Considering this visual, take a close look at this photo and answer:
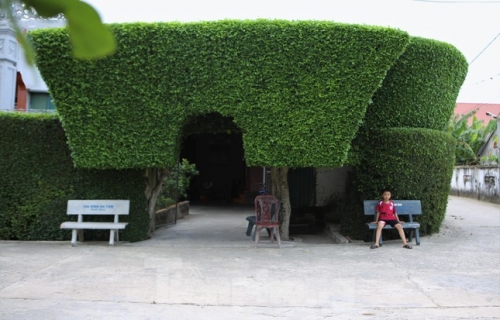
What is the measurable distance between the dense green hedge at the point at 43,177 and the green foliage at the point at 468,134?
18804mm

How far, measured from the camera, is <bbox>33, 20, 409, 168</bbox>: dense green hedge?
816 centimetres

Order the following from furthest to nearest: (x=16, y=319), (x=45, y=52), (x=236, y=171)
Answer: (x=236, y=171) < (x=45, y=52) < (x=16, y=319)

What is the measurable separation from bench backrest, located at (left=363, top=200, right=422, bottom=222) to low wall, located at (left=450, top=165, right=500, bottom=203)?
35.5 ft

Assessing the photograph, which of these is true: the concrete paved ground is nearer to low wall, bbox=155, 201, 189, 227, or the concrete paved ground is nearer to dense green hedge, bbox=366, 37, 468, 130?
dense green hedge, bbox=366, 37, 468, 130

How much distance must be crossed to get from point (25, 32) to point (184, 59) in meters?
7.77

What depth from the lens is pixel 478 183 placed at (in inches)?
823

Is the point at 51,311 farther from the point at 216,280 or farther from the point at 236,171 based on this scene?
the point at 236,171

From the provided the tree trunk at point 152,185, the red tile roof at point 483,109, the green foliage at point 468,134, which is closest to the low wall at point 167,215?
the tree trunk at point 152,185

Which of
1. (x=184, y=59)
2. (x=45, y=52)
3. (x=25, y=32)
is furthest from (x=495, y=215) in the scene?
(x=25, y=32)

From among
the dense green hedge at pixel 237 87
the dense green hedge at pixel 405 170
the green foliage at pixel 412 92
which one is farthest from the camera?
the green foliage at pixel 412 92

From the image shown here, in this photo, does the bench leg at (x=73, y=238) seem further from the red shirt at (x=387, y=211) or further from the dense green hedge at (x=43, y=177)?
the red shirt at (x=387, y=211)

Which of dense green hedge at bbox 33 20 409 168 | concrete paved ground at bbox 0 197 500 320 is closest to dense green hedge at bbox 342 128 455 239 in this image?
concrete paved ground at bbox 0 197 500 320

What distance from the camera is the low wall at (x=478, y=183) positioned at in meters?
18.6

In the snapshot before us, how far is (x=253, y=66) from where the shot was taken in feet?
27.0
